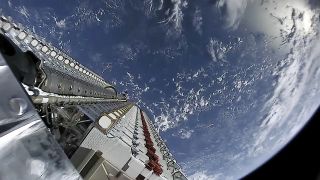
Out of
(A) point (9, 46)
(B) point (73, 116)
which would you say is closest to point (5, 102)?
(A) point (9, 46)

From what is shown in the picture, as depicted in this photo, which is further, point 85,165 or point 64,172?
point 85,165

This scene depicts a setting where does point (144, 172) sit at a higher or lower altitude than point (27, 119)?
higher

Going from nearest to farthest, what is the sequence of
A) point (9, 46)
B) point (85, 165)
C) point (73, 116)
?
point (9, 46), point (85, 165), point (73, 116)

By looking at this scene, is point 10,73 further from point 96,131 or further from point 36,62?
point 96,131

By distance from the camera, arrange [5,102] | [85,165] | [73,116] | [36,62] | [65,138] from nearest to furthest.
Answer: [5,102]
[36,62]
[85,165]
[65,138]
[73,116]

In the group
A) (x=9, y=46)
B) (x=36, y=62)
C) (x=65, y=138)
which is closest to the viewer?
(x=9, y=46)

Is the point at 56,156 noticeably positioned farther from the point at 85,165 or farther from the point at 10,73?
the point at 85,165

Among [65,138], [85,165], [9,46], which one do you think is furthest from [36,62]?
[65,138]

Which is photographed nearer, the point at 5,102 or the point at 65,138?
the point at 5,102

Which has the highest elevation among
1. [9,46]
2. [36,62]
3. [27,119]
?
[36,62]
